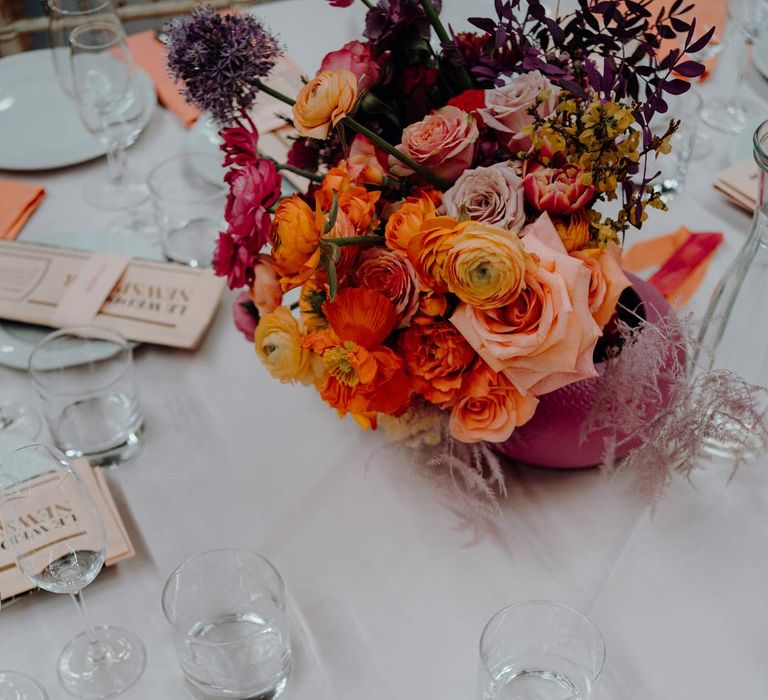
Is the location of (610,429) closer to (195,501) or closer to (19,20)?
(195,501)

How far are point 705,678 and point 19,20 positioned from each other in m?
1.71

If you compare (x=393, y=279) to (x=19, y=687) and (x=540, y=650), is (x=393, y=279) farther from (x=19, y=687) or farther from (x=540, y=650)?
(x=19, y=687)

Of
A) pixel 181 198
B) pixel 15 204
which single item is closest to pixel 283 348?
pixel 181 198

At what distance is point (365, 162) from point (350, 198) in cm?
6

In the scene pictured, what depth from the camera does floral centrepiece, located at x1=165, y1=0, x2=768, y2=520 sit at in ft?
2.25

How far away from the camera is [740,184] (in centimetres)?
120

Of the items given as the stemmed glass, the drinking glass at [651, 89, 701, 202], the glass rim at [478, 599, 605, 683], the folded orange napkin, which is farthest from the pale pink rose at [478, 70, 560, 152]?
the folded orange napkin

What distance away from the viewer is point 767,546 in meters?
0.86

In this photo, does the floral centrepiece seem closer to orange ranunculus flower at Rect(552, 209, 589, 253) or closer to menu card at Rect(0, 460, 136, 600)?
orange ranunculus flower at Rect(552, 209, 589, 253)

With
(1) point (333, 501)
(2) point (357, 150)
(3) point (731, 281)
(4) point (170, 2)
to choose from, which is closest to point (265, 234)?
(2) point (357, 150)

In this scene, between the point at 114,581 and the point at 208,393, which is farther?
the point at 208,393

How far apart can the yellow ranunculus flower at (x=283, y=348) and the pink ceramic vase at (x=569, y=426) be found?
0.21 metres

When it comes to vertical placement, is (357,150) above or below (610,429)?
above

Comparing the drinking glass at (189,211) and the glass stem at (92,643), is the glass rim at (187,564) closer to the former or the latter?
the glass stem at (92,643)
